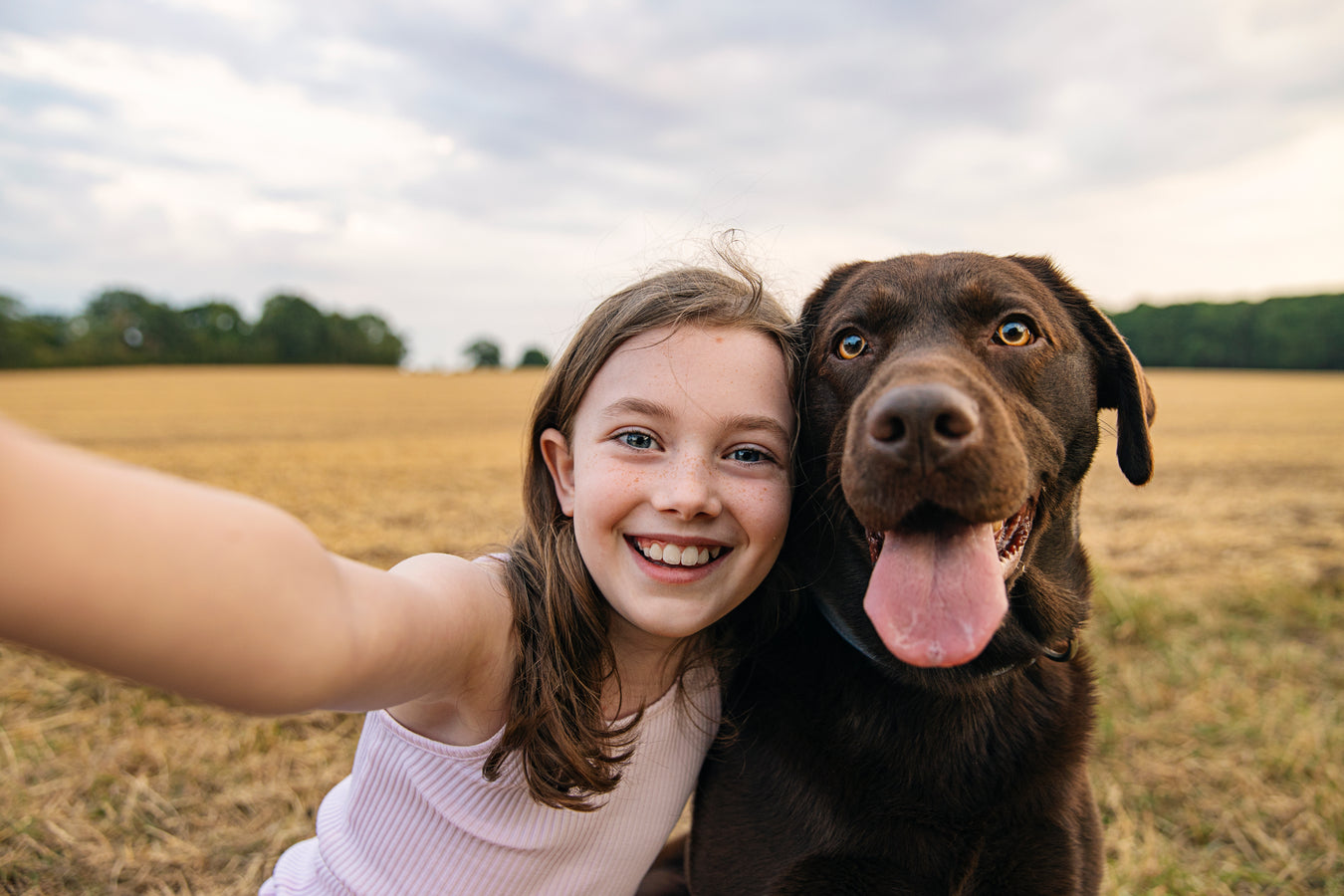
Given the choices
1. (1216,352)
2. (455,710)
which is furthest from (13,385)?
(1216,352)

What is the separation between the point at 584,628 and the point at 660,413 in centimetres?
57

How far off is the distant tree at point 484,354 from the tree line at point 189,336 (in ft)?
21.4

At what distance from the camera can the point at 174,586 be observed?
87 cm

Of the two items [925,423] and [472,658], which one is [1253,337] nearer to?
[925,423]

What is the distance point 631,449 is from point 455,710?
0.73m

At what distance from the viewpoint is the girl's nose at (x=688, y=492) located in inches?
72.4

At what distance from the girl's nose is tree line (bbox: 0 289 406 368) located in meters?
59.4

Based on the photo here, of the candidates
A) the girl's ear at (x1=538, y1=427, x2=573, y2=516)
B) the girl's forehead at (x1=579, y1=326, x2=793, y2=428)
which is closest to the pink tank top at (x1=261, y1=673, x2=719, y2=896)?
the girl's ear at (x1=538, y1=427, x2=573, y2=516)

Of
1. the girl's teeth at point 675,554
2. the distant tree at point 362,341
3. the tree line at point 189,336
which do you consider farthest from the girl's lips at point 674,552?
the distant tree at point 362,341

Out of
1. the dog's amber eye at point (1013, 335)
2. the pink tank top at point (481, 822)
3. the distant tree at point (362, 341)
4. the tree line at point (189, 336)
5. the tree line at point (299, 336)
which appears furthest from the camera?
the distant tree at point (362, 341)

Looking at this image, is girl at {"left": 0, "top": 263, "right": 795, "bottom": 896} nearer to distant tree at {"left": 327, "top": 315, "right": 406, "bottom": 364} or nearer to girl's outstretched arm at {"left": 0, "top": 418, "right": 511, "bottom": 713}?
girl's outstretched arm at {"left": 0, "top": 418, "right": 511, "bottom": 713}

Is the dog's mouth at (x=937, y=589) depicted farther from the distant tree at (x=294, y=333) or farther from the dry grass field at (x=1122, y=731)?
the distant tree at (x=294, y=333)

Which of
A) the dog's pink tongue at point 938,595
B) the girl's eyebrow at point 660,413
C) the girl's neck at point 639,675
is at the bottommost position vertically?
the girl's neck at point 639,675

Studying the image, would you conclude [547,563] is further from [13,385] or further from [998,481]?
[13,385]
